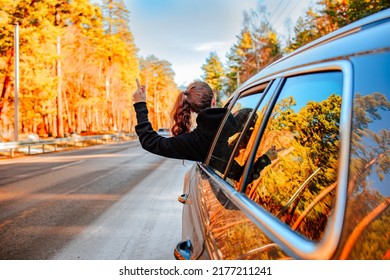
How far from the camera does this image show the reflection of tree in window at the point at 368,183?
0.78 m

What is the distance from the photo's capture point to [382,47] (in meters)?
0.86

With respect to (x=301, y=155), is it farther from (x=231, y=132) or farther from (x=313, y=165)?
(x=231, y=132)

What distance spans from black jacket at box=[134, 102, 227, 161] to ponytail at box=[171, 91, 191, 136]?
0.92 ft

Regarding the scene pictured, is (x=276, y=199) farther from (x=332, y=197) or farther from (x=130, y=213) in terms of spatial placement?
(x=130, y=213)

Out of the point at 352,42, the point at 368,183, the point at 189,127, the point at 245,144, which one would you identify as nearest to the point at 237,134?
the point at 245,144

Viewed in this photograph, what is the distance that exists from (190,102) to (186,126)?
0.69 feet

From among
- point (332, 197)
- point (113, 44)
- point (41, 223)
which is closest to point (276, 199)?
point (332, 197)

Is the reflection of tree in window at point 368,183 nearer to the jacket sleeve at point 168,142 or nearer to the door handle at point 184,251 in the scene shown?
the door handle at point 184,251

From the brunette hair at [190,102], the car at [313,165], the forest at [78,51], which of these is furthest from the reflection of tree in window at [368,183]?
the brunette hair at [190,102]

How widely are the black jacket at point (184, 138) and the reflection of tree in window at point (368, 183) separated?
174cm

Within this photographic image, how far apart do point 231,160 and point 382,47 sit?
131 cm

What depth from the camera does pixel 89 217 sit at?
17.7 ft

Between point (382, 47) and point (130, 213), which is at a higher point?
point (382, 47)

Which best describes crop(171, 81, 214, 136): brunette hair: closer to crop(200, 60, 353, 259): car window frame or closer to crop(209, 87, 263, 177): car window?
crop(209, 87, 263, 177): car window
